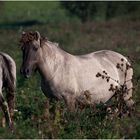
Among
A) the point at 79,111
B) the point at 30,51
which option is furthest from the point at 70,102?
the point at 30,51

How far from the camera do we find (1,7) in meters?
66.6

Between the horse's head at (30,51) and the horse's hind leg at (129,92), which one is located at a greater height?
the horse's head at (30,51)

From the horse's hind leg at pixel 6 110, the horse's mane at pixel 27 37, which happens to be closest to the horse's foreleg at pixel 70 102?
the horse's hind leg at pixel 6 110

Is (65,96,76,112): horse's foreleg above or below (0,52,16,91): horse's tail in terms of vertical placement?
below

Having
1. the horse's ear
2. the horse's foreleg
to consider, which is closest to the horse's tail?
the horse's ear

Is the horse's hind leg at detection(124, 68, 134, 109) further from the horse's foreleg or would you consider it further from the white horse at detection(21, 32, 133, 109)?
the horse's foreleg

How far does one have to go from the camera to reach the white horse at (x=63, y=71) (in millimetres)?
12109

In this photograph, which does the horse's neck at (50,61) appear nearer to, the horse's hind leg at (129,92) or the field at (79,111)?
the field at (79,111)

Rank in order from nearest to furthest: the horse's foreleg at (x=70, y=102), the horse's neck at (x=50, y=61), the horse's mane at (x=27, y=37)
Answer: the horse's mane at (x=27, y=37) → the horse's foreleg at (x=70, y=102) → the horse's neck at (x=50, y=61)

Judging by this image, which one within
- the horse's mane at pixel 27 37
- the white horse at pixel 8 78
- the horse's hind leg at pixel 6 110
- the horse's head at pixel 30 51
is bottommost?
the horse's hind leg at pixel 6 110

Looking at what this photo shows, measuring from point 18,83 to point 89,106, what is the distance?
25.4 feet

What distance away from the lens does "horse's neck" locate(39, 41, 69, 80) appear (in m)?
12.3

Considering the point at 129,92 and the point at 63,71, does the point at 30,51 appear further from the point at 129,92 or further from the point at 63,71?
the point at 129,92

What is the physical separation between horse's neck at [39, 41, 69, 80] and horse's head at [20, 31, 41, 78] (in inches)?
6.5
